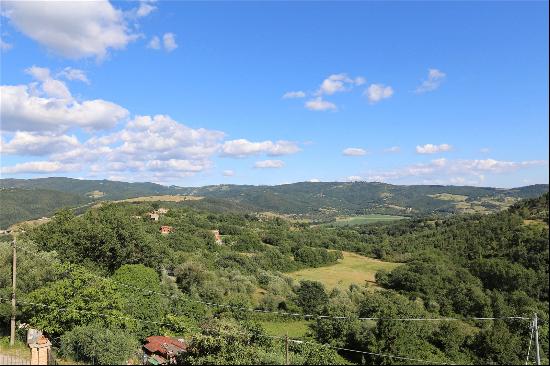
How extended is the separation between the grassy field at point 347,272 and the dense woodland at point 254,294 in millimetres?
2941

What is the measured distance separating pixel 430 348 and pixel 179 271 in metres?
27.9

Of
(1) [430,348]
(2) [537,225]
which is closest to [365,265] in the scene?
(2) [537,225]

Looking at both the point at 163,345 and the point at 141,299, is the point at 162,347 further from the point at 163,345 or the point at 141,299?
the point at 141,299

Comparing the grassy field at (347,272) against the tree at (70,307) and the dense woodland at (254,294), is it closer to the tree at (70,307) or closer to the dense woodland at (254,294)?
the dense woodland at (254,294)

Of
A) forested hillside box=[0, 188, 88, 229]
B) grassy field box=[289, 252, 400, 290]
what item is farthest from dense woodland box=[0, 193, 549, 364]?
forested hillside box=[0, 188, 88, 229]

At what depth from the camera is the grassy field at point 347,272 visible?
68.6 meters

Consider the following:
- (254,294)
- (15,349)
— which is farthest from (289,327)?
(15,349)

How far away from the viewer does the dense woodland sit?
65.2 feet

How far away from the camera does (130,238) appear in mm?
41562

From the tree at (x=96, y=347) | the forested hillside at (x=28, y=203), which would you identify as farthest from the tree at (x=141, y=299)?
the forested hillside at (x=28, y=203)

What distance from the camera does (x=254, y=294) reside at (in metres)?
51.5

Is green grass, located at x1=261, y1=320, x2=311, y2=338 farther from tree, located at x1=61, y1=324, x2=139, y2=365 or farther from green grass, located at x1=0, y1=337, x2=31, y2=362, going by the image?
tree, located at x1=61, y1=324, x2=139, y2=365

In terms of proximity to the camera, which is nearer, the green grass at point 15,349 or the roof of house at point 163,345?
the green grass at point 15,349

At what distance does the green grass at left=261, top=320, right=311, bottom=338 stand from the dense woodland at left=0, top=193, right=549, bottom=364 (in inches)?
62.4
